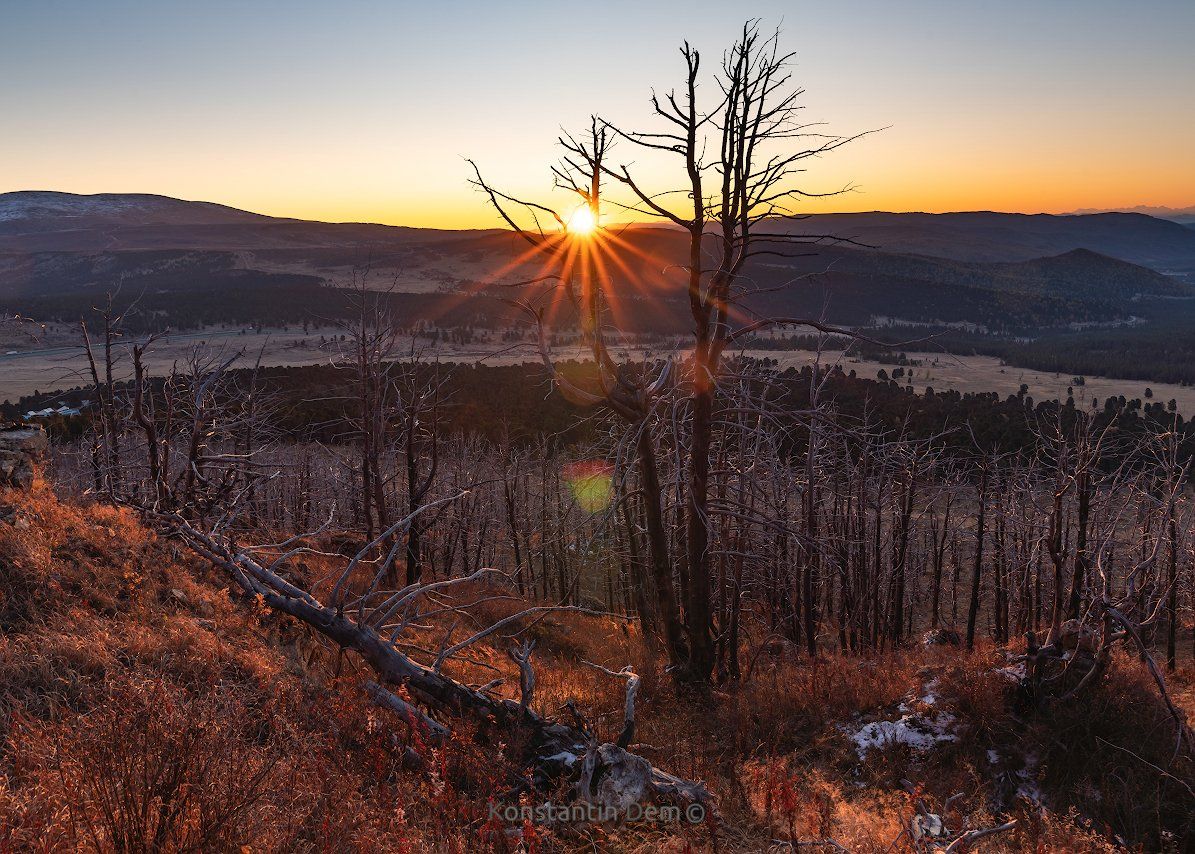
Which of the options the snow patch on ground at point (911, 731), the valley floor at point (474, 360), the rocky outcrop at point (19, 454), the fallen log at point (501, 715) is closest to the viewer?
the fallen log at point (501, 715)

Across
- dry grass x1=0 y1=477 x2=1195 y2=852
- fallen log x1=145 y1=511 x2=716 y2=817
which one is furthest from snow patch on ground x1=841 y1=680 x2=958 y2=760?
fallen log x1=145 y1=511 x2=716 y2=817

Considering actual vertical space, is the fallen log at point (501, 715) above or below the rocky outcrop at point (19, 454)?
below

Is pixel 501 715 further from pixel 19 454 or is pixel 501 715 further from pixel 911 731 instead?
pixel 19 454

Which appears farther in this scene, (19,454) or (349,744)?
(19,454)

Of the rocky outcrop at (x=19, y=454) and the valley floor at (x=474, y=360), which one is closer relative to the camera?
the rocky outcrop at (x=19, y=454)

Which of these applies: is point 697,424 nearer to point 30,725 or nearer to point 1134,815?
point 1134,815

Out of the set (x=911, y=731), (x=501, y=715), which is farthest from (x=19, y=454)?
(x=911, y=731)

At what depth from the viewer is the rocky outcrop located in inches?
360

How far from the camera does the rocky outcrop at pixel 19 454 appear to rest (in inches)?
360

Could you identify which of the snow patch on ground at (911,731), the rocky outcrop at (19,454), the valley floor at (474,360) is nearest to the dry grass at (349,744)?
the snow patch on ground at (911,731)

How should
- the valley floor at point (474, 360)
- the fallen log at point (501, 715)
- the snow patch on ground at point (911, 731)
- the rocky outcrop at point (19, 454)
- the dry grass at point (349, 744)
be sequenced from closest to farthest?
the dry grass at point (349, 744) < the fallen log at point (501, 715) < the snow patch on ground at point (911, 731) < the rocky outcrop at point (19, 454) < the valley floor at point (474, 360)

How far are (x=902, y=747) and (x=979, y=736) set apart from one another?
0.91m

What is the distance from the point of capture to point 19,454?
9367mm

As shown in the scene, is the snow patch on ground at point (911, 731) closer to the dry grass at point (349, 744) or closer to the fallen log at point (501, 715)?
the dry grass at point (349, 744)
